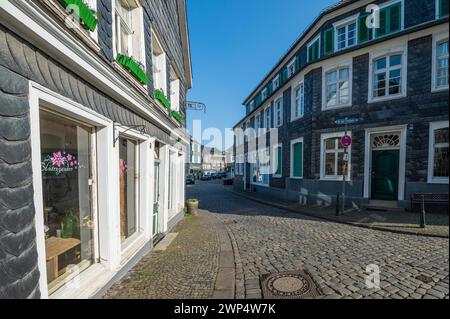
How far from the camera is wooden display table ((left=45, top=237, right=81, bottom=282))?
273 cm

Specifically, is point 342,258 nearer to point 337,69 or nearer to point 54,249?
point 54,249

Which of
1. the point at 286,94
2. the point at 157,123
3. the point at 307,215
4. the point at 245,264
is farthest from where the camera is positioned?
the point at 286,94

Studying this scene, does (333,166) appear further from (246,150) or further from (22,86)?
(246,150)

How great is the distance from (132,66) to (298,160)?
34.7 ft

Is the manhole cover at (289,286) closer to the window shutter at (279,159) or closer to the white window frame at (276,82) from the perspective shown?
the window shutter at (279,159)

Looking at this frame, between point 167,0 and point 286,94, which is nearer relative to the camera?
point 167,0

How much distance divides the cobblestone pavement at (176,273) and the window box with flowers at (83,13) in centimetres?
392

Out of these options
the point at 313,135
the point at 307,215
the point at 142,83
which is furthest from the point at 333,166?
the point at 142,83

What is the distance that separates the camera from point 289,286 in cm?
343

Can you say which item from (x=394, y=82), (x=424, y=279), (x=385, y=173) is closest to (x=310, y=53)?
(x=385, y=173)
